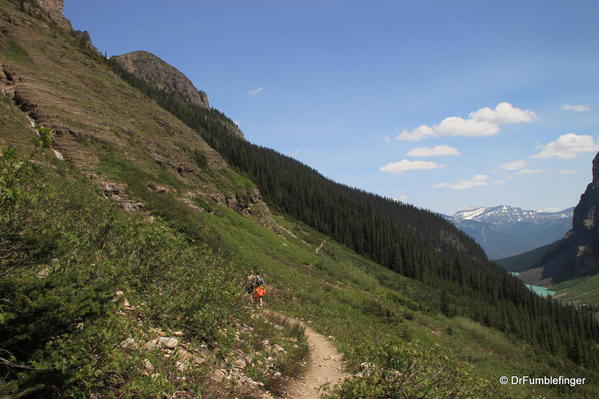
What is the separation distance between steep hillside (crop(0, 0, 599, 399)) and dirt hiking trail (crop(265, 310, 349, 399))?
1.32ft

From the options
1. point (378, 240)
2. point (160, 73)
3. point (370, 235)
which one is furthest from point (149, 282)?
point (160, 73)

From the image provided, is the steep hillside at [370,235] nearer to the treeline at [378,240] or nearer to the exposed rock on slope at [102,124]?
the treeline at [378,240]

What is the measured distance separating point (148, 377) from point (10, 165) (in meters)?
3.41

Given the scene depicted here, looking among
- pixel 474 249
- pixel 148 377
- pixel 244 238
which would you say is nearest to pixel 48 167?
pixel 244 238

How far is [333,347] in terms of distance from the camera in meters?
12.9

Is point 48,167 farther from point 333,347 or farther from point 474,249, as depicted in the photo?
point 474,249

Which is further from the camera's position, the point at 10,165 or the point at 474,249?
the point at 474,249

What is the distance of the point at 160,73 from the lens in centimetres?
15288

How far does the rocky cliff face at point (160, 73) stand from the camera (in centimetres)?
14775

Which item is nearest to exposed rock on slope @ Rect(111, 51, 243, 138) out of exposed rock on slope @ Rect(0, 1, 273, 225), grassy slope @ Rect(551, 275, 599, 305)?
exposed rock on slope @ Rect(0, 1, 273, 225)

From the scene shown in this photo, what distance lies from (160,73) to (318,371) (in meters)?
171

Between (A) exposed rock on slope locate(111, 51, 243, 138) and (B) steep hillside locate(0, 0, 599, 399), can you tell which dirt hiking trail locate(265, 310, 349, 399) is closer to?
(B) steep hillside locate(0, 0, 599, 399)

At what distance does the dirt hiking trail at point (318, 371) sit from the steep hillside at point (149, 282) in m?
0.40

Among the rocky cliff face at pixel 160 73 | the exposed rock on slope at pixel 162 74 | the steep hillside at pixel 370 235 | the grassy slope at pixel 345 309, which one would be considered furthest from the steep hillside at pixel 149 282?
the rocky cliff face at pixel 160 73
